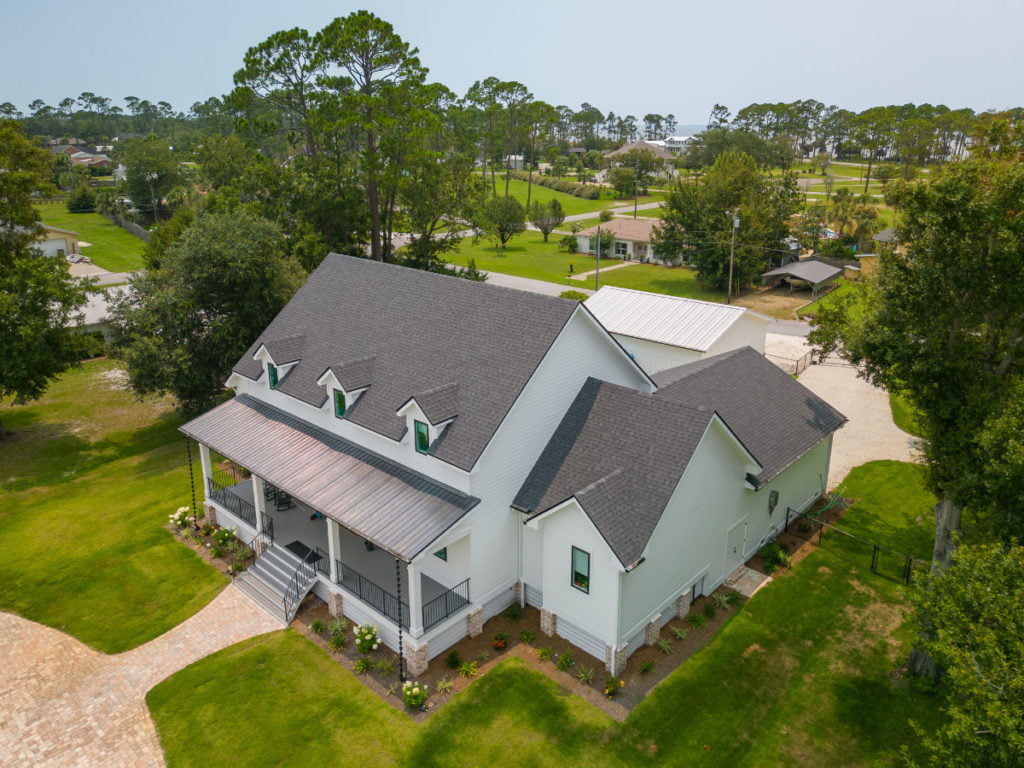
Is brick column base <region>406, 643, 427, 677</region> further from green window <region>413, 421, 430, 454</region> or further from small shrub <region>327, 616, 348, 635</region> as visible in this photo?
green window <region>413, 421, 430, 454</region>

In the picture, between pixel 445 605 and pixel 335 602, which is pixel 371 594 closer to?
pixel 335 602

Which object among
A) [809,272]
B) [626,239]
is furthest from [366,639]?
[626,239]

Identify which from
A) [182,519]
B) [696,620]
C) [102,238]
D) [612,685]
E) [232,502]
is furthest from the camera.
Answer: [102,238]

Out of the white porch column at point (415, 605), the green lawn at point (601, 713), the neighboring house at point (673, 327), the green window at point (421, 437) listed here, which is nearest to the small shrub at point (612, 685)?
the green lawn at point (601, 713)

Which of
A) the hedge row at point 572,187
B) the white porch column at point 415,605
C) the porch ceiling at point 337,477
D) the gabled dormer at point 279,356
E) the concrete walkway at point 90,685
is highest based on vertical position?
the hedge row at point 572,187

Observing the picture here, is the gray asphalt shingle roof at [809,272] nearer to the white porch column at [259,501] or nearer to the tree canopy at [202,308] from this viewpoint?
the tree canopy at [202,308]
